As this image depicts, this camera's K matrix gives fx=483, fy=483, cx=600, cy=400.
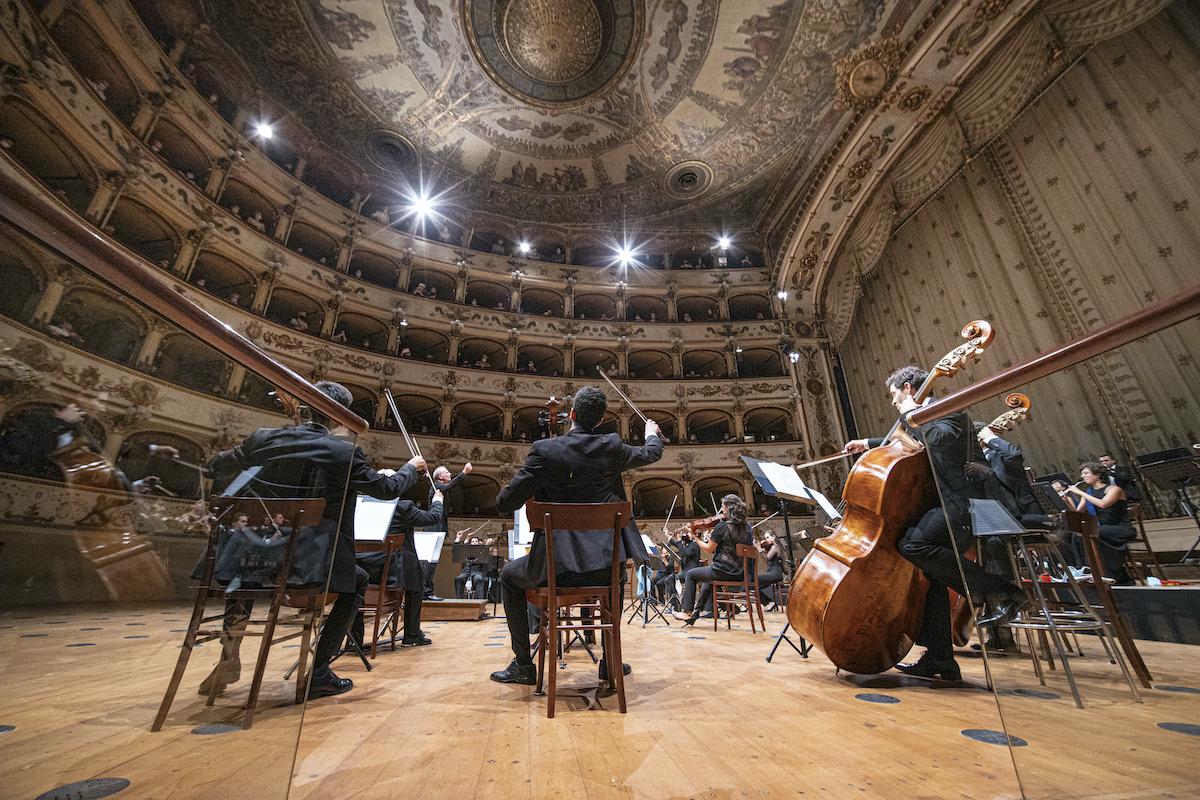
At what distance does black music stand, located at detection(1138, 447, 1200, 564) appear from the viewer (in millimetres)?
1601

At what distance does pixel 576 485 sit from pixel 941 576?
1947 mm

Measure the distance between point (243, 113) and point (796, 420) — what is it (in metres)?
18.7

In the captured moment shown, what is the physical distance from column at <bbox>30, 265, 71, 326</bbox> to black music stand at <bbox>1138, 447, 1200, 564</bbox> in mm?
3081

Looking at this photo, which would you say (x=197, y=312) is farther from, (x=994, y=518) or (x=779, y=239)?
(x=779, y=239)

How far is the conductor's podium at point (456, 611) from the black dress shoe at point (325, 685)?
16.1ft

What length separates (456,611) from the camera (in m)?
7.59

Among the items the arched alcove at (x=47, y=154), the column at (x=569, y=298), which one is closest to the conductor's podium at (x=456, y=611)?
the arched alcove at (x=47, y=154)

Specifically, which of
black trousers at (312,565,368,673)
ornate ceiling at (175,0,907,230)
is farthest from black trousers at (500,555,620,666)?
ornate ceiling at (175,0,907,230)

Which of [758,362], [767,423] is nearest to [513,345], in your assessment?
[758,362]

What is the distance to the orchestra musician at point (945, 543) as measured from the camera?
193 centimetres

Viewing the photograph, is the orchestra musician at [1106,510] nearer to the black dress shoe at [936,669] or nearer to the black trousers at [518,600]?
the black dress shoe at [936,669]

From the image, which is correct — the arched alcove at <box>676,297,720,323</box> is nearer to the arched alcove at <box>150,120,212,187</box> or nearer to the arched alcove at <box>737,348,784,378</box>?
the arched alcove at <box>737,348,784,378</box>

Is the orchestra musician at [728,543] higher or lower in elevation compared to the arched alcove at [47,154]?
lower

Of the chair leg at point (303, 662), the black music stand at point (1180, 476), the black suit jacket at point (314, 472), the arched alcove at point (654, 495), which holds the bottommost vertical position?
the chair leg at point (303, 662)
